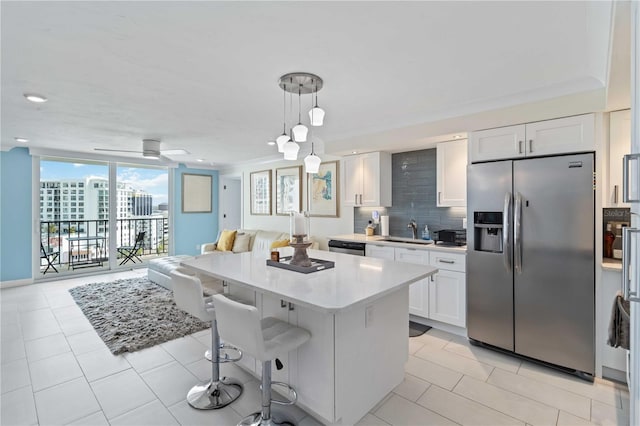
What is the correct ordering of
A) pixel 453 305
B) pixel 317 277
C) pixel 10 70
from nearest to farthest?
pixel 317 277
pixel 10 70
pixel 453 305

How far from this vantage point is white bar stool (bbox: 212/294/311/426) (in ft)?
5.19

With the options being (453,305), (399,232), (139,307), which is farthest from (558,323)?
(139,307)

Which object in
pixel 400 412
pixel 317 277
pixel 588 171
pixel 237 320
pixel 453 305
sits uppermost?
pixel 588 171

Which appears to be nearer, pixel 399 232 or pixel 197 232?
pixel 399 232

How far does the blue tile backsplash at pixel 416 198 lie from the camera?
3.91m

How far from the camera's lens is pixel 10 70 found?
2.24 m

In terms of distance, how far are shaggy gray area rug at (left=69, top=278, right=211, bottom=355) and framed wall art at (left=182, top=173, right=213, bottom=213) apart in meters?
2.62

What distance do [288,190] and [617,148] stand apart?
4833 millimetres

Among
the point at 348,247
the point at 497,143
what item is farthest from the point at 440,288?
the point at 497,143

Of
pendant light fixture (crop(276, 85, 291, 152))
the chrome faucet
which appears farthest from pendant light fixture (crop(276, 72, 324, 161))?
the chrome faucet

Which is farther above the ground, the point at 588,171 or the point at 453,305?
the point at 588,171

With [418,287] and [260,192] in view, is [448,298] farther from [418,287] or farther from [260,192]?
[260,192]

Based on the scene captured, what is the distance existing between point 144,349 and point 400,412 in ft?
8.15

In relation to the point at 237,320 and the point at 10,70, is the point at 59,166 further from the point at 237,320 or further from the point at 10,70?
the point at 237,320
